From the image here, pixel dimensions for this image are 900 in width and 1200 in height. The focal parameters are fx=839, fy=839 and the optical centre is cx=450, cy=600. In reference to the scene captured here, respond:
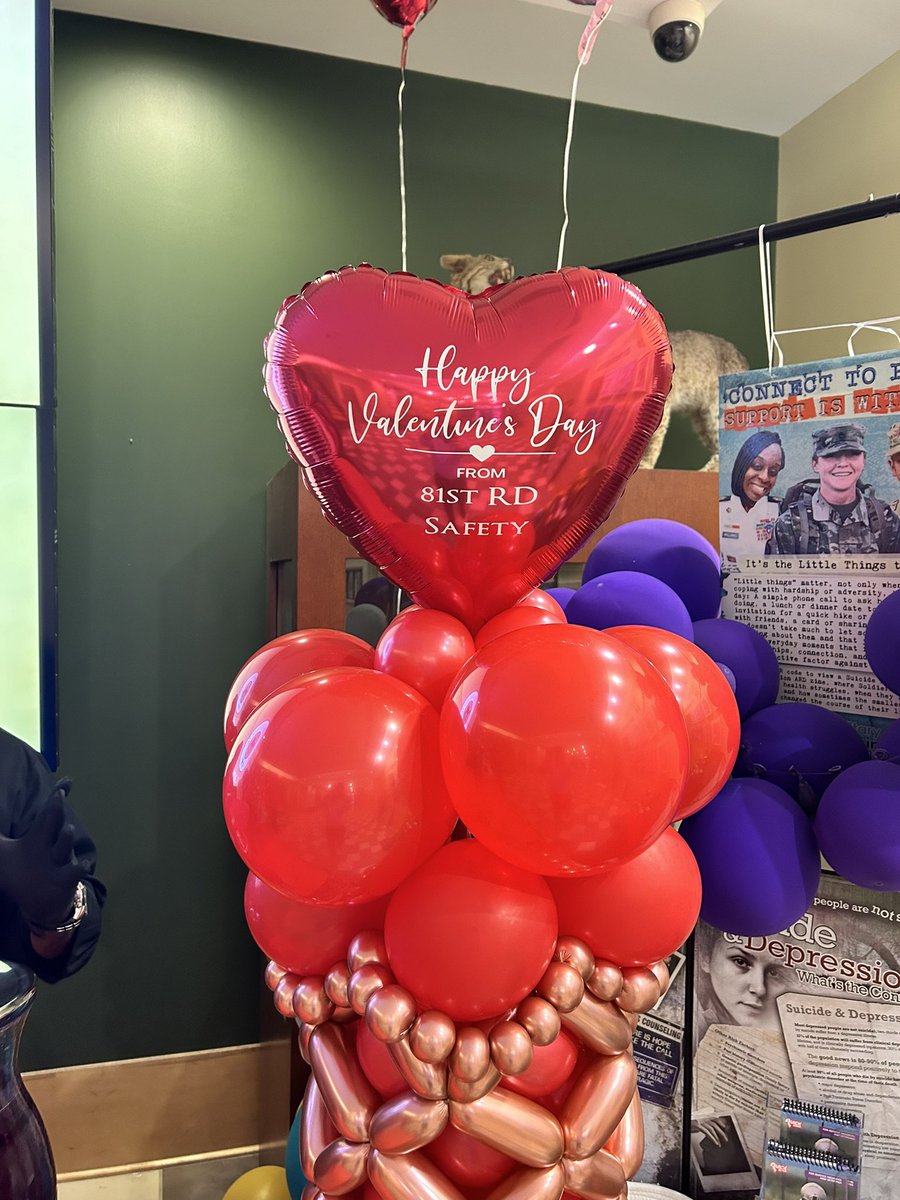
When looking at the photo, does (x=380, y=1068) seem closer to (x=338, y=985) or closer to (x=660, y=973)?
(x=338, y=985)

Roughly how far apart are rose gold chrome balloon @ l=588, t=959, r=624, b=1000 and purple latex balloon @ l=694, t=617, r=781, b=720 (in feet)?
1.20

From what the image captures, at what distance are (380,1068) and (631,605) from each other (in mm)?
468

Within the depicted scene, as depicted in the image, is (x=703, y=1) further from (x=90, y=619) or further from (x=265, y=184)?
(x=90, y=619)

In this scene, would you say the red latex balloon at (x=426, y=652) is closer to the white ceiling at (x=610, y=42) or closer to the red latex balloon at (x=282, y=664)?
the red latex balloon at (x=282, y=664)

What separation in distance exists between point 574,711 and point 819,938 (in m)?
0.52

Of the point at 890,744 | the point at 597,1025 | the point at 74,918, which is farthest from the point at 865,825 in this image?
the point at 74,918

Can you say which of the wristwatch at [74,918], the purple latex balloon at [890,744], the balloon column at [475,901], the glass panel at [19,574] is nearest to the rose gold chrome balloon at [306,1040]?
the balloon column at [475,901]

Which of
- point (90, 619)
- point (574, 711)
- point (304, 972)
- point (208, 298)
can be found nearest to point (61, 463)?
point (90, 619)

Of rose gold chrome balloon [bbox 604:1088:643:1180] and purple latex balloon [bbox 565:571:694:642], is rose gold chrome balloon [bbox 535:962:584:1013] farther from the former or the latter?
purple latex balloon [bbox 565:571:694:642]

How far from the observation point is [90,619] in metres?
1.90

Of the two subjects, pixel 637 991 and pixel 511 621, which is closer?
pixel 637 991

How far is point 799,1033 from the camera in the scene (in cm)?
85

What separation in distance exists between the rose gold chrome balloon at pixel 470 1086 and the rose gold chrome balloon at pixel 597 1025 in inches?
2.9

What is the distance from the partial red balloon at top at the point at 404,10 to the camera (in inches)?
51.5
